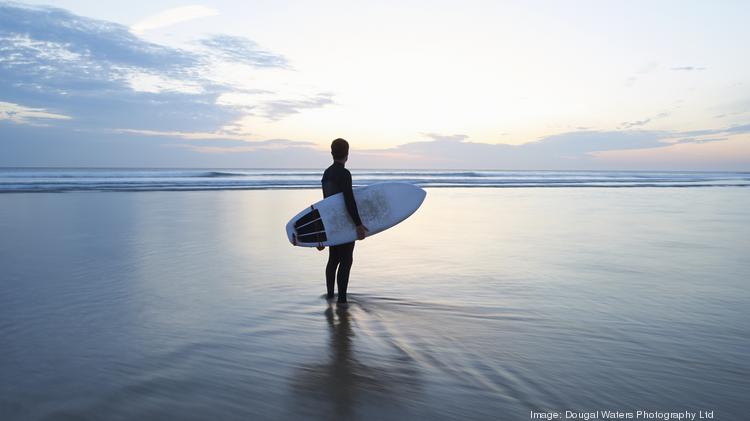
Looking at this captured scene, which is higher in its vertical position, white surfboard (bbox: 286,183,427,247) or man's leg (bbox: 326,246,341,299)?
white surfboard (bbox: 286,183,427,247)

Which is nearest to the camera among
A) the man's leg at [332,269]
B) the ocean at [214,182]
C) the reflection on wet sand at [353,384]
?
the reflection on wet sand at [353,384]

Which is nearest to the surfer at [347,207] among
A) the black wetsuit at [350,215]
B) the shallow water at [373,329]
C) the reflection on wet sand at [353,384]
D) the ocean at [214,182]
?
the black wetsuit at [350,215]

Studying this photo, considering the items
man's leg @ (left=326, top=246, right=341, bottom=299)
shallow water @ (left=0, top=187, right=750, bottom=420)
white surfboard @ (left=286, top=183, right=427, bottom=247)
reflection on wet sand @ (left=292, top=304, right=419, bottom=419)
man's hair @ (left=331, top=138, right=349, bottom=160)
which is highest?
man's hair @ (left=331, top=138, right=349, bottom=160)

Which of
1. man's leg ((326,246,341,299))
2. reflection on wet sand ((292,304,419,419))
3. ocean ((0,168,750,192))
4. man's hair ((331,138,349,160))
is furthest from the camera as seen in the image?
ocean ((0,168,750,192))

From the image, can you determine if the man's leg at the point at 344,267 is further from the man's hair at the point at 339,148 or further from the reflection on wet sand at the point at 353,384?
the reflection on wet sand at the point at 353,384

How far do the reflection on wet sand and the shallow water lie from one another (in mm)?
14

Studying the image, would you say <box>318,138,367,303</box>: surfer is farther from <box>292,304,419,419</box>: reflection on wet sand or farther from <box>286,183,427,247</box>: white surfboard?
<box>292,304,419,419</box>: reflection on wet sand

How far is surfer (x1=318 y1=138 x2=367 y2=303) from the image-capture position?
4641 millimetres

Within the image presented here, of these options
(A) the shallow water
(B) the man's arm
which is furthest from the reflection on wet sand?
(B) the man's arm

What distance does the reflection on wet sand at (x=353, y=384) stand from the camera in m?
2.60

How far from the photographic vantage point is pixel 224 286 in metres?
5.31

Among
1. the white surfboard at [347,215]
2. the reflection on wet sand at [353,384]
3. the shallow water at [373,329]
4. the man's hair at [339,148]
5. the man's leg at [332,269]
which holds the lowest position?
the reflection on wet sand at [353,384]

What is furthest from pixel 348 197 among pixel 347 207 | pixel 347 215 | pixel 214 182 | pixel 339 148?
pixel 214 182

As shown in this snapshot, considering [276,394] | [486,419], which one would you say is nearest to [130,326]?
[276,394]
